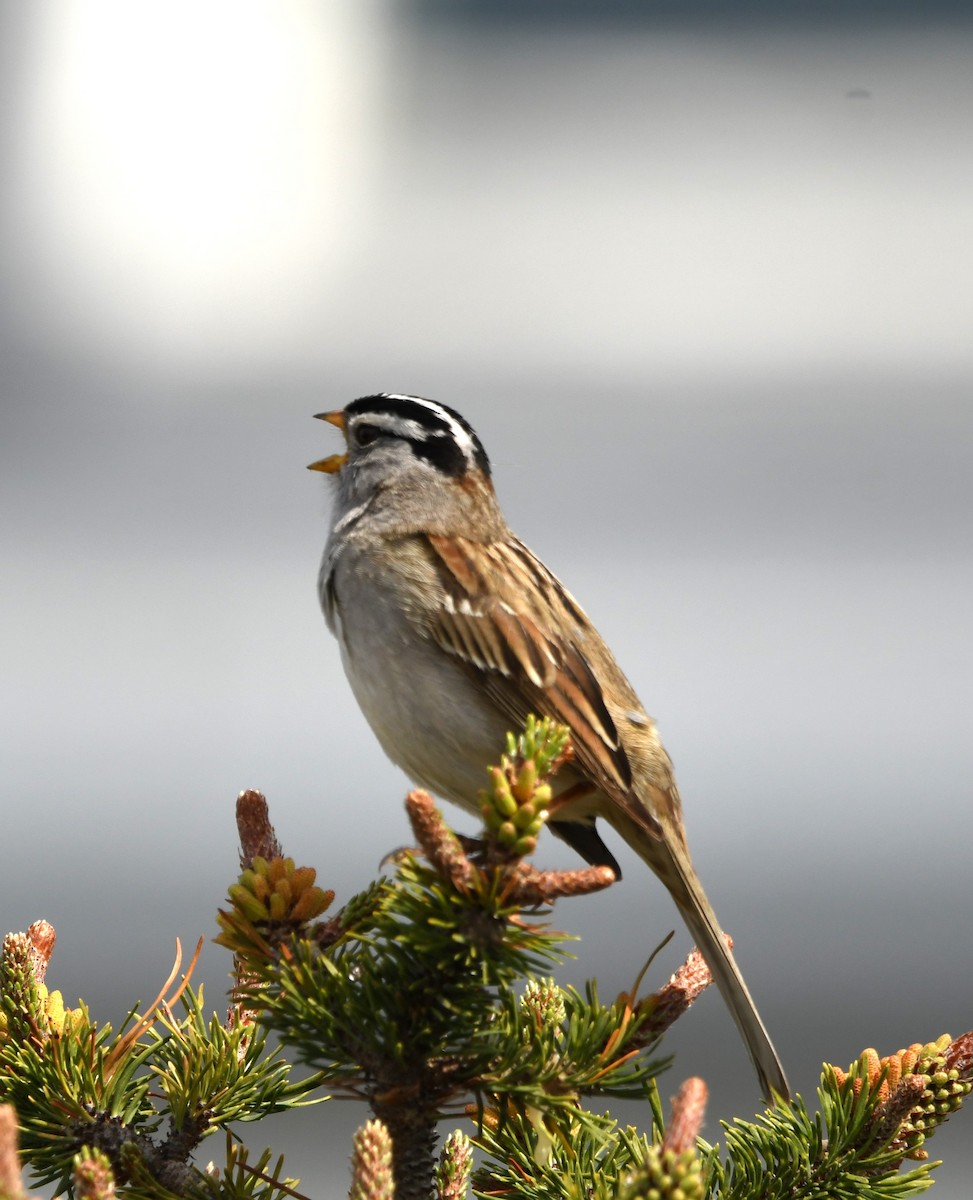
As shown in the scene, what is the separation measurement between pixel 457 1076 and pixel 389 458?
153 cm

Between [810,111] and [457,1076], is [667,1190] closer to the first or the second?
[457,1076]

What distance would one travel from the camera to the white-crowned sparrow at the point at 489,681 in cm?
→ 210

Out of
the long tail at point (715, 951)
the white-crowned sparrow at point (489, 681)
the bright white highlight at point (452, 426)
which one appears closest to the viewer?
the long tail at point (715, 951)

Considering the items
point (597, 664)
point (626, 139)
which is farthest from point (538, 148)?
point (597, 664)

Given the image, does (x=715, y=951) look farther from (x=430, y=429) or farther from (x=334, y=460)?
(x=334, y=460)

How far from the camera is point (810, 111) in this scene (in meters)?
6.74

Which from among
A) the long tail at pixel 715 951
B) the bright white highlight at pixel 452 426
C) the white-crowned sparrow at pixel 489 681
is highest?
the bright white highlight at pixel 452 426

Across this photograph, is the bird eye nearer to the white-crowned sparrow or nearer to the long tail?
the white-crowned sparrow

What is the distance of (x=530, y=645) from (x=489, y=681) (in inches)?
3.9

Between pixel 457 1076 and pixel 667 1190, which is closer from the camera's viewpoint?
pixel 667 1190

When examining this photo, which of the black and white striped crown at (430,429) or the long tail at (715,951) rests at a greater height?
the black and white striped crown at (430,429)

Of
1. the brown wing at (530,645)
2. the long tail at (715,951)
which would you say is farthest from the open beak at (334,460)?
the long tail at (715,951)

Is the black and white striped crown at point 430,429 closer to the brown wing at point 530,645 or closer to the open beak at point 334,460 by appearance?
the open beak at point 334,460

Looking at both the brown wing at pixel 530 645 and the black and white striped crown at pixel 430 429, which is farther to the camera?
the black and white striped crown at pixel 430 429
